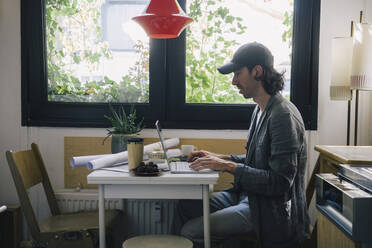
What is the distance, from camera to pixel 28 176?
2594mm

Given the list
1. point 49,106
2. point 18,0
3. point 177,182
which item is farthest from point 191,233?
point 18,0

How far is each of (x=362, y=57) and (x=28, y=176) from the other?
6.87 feet

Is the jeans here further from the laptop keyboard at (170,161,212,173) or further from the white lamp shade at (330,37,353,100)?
the white lamp shade at (330,37,353,100)

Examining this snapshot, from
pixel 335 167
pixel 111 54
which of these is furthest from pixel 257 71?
pixel 111 54

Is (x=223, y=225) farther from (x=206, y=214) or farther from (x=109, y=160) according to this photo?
(x=109, y=160)

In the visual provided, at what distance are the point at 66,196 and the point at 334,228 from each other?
1855 mm

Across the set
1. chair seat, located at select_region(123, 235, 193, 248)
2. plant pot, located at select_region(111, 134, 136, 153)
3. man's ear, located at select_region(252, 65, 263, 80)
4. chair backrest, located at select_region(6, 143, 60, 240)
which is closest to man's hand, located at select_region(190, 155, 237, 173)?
chair seat, located at select_region(123, 235, 193, 248)

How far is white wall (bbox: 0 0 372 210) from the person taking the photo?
296 centimetres

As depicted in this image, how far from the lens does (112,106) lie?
10.1 ft

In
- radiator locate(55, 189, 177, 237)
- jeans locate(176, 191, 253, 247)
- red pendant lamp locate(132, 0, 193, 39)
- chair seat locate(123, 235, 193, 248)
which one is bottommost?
radiator locate(55, 189, 177, 237)

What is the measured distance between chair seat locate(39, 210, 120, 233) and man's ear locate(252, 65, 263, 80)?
4.09 ft

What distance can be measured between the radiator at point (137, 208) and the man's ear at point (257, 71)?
1.13 metres

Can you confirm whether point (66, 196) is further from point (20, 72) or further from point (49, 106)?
Result: point (20, 72)

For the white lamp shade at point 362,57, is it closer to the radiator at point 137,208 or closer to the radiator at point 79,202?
the radiator at point 137,208
